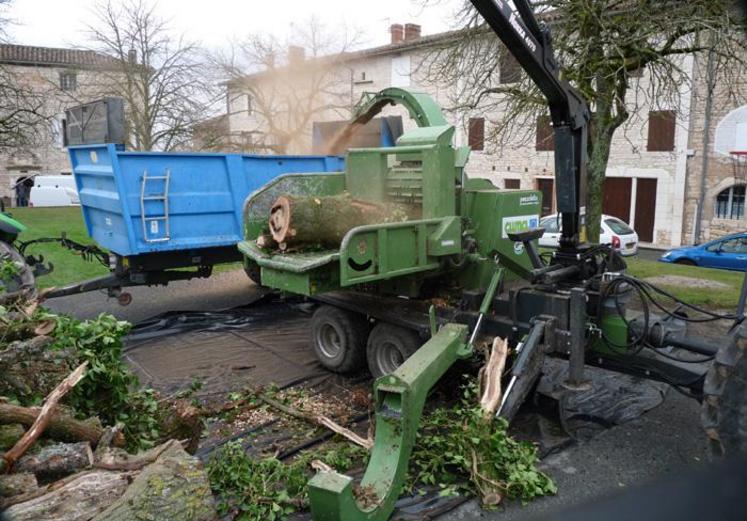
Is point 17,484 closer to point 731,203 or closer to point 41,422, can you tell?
point 41,422

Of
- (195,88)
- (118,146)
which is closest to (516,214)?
(118,146)

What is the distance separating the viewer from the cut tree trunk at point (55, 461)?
3.30 m

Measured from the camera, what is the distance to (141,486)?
10.2 ft

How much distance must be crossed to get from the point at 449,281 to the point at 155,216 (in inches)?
141

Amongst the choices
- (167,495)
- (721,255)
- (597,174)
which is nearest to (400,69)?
(721,255)

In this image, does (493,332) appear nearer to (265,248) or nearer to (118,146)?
(265,248)

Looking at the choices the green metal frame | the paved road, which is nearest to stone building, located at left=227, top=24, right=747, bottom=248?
the paved road

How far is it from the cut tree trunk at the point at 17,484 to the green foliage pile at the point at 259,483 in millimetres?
1073

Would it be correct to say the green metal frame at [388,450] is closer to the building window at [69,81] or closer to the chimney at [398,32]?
the building window at [69,81]

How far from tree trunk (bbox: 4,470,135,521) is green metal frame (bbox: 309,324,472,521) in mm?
992

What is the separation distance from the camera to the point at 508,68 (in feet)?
38.8

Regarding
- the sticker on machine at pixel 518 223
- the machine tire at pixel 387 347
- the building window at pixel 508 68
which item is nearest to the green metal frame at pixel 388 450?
the machine tire at pixel 387 347

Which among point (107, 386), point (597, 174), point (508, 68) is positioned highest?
point (508, 68)

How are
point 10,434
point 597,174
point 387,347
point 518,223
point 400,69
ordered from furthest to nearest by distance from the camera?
point 400,69, point 597,174, point 518,223, point 387,347, point 10,434
